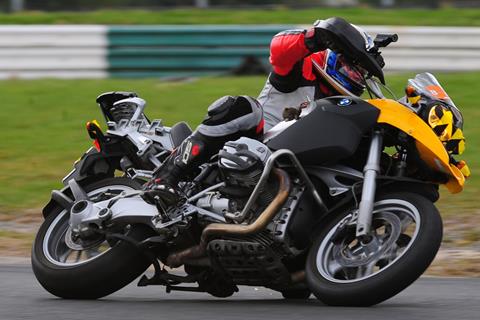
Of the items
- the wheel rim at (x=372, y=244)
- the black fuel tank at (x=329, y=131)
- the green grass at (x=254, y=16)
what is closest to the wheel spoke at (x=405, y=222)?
the wheel rim at (x=372, y=244)

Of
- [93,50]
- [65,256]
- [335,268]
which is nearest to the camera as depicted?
[335,268]

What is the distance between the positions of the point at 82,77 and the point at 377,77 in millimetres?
9362

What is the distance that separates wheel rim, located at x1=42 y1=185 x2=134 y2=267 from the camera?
19.3ft

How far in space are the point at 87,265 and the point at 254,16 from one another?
1063 cm

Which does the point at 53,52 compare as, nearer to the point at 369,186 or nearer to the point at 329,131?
the point at 329,131

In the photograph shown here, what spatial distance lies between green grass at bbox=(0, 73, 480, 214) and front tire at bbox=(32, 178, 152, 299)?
11.7 ft

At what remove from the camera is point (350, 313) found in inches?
193

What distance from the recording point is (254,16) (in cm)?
1598

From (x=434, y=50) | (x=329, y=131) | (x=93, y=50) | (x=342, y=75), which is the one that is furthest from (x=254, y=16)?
(x=329, y=131)

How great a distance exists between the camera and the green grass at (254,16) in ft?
50.9

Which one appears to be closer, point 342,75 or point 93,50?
point 342,75

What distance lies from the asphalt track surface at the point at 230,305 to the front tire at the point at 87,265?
0.23ft

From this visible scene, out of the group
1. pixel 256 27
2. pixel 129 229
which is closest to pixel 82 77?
pixel 256 27

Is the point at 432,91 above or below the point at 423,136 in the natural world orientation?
above
